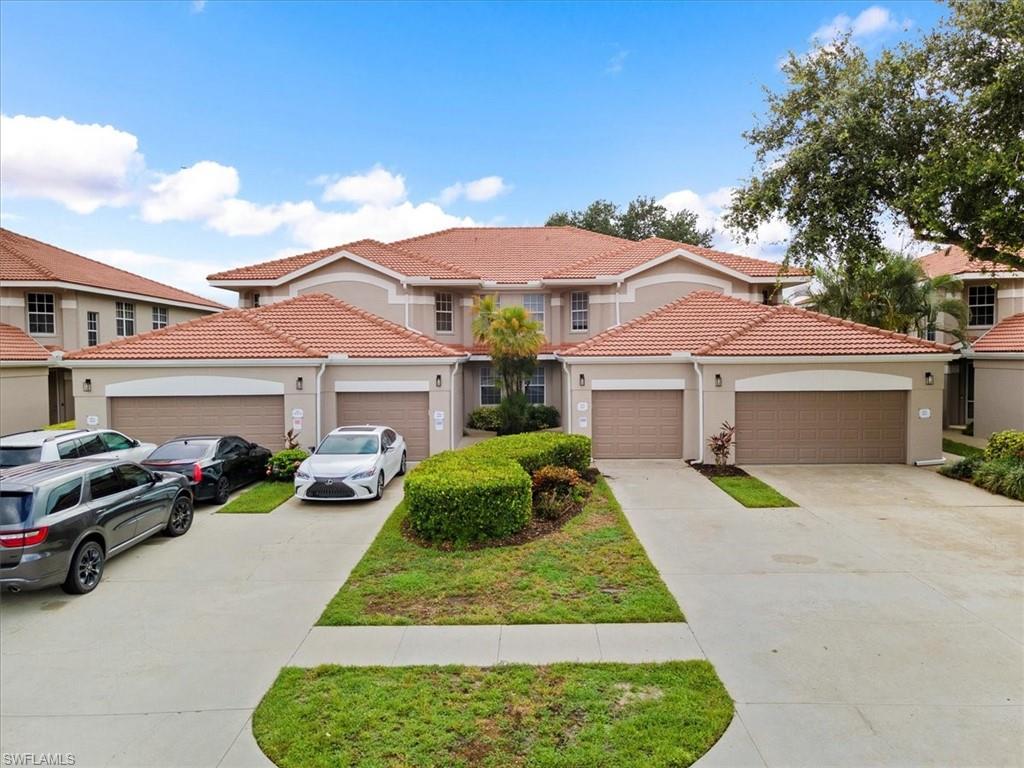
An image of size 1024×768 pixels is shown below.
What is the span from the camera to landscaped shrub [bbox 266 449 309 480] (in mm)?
14430

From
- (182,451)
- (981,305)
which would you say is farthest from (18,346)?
(981,305)

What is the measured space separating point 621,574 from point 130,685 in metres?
5.78

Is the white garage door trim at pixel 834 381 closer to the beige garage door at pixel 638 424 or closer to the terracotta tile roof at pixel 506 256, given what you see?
the beige garage door at pixel 638 424

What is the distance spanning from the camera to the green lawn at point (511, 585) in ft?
22.7

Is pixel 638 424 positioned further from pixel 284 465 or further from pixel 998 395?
pixel 998 395

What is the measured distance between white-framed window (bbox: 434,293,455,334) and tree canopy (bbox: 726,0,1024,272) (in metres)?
11.7

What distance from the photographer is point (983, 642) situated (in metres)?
6.22

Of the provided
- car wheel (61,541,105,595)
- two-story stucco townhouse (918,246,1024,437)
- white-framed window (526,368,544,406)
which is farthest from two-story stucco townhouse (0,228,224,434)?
two-story stucco townhouse (918,246,1024,437)

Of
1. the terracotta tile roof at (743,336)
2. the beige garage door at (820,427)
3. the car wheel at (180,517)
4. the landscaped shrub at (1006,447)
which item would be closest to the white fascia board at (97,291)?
the car wheel at (180,517)

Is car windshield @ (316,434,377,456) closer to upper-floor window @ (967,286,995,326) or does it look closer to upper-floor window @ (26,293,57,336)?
upper-floor window @ (26,293,57,336)

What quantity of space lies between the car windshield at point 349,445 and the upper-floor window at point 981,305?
23.9 meters

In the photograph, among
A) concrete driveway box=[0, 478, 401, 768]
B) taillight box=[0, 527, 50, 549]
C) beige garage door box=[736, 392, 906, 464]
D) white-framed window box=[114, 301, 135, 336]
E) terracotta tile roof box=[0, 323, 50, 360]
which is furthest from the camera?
white-framed window box=[114, 301, 135, 336]

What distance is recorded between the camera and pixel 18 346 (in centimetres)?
2083

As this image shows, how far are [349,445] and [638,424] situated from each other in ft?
27.3
